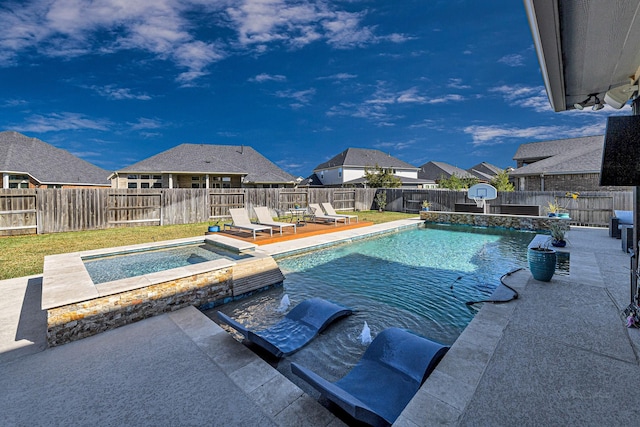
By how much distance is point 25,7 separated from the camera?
1611cm

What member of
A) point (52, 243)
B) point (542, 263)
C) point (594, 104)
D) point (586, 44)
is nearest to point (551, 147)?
point (594, 104)

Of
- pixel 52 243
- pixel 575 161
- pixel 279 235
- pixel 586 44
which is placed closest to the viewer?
pixel 586 44

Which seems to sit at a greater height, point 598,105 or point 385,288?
point 598,105

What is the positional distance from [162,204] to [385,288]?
1285 cm

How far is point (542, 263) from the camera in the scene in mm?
4902

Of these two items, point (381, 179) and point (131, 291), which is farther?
point (381, 179)

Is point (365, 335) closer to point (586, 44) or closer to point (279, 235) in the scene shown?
point (586, 44)

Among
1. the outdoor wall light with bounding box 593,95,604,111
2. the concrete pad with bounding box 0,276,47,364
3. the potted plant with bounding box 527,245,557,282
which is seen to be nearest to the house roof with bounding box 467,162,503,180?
the outdoor wall light with bounding box 593,95,604,111

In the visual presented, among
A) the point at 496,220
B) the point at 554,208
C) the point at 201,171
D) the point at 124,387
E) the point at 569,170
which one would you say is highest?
the point at 201,171

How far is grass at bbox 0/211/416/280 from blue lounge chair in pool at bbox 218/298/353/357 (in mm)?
5890

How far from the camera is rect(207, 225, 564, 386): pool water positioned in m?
3.90

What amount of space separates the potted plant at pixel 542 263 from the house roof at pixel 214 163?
21759mm

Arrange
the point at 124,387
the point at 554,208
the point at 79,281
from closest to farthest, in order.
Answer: the point at 124,387, the point at 79,281, the point at 554,208

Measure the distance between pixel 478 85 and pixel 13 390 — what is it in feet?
Answer: 184
